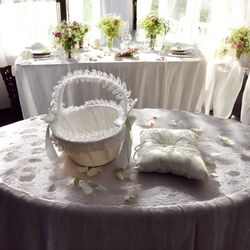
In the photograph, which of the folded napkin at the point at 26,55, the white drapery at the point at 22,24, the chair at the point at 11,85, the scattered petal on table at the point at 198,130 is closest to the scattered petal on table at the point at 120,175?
the scattered petal on table at the point at 198,130

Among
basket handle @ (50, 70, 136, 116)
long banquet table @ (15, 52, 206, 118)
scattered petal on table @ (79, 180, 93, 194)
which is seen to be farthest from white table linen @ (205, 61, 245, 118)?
scattered petal on table @ (79, 180, 93, 194)

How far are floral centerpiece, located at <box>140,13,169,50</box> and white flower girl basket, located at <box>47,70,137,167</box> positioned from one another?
60.4 inches

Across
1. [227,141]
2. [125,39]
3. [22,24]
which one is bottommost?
[227,141]

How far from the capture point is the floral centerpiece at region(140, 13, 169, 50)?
2695 millimetres

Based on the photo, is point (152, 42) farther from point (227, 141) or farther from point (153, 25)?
point (227, 141)

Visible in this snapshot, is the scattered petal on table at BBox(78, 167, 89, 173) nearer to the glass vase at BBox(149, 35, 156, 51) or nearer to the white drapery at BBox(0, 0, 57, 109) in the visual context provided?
the glass vase at BBox(149, 35, 156, 51)

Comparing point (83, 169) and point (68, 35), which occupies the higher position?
point (68, 35)

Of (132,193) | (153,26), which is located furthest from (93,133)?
(153,26)

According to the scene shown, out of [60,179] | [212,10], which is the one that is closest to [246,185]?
[60,179]

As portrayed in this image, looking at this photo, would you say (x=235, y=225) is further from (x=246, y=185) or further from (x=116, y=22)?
(x=116, y=22)

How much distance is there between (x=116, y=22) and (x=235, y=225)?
1.98m

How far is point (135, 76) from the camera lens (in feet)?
8.23

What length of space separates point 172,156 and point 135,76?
145 centimetres

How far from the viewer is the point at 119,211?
0.98 meters
